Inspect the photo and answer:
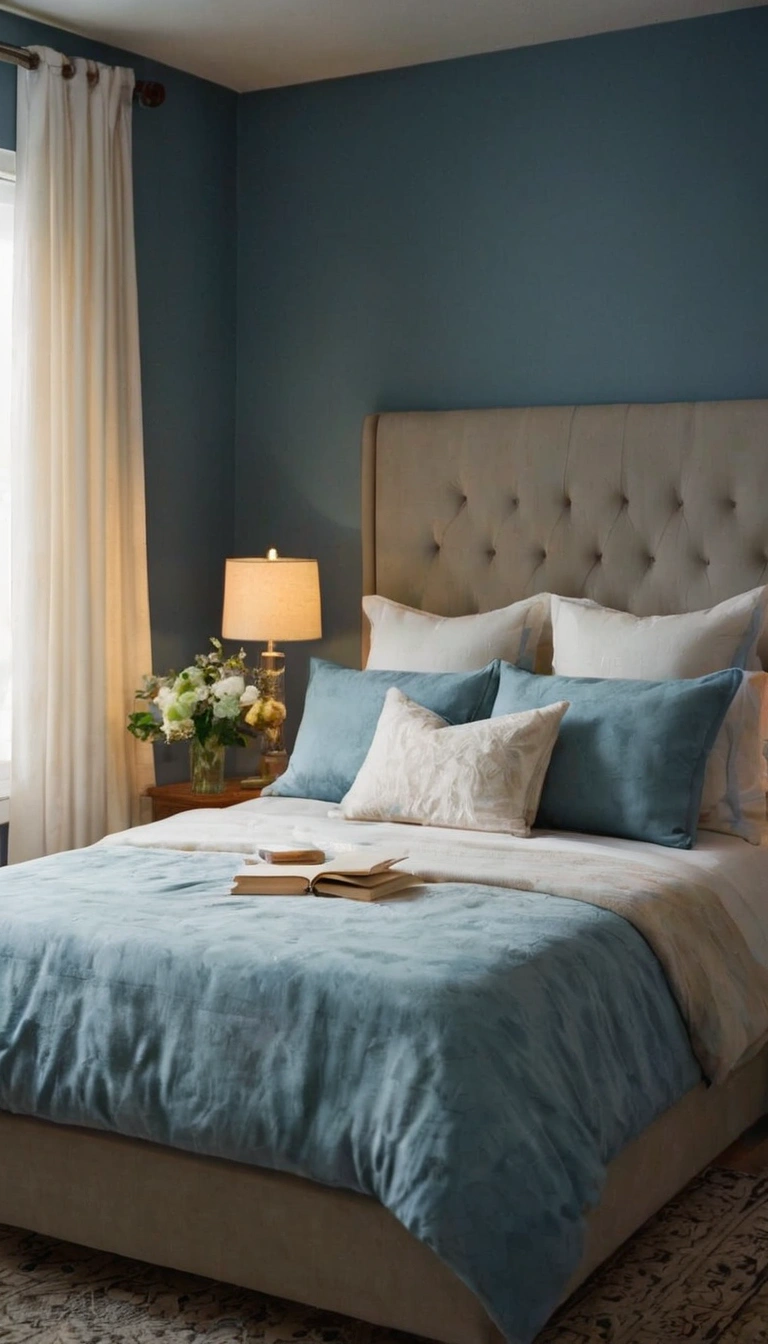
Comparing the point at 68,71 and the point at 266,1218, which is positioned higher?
the point at 68,71

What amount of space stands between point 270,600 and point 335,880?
1695 millimetres

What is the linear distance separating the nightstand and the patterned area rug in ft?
5.51

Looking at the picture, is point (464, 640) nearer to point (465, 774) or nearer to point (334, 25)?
point (465, 774)

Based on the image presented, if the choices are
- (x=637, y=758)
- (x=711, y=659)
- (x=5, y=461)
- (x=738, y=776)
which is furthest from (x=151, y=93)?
(x=738, y=776)

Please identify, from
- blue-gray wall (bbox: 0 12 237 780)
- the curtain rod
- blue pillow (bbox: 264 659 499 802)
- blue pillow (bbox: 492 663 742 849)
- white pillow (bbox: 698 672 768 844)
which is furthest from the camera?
blue-gray wall (bbox: 0 12 237 780)

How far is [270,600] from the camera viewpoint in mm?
4629

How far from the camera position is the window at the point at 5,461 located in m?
4.36

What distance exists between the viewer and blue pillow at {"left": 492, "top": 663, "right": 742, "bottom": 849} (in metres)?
3.56

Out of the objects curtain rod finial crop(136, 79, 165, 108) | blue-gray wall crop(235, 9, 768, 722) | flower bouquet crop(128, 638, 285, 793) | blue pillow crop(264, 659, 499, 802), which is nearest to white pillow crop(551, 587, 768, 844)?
blue pillow crop(264, 659, 499, 802)

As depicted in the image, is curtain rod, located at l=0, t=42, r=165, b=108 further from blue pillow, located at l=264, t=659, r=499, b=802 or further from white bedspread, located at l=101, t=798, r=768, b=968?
white bedspread, located at l=101, t=798, r=768, b=968

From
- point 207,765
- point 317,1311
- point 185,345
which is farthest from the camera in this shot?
point 185,345

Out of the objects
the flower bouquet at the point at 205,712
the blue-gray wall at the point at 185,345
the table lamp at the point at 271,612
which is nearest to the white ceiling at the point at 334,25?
the blue-gray wall at the point at 185,345

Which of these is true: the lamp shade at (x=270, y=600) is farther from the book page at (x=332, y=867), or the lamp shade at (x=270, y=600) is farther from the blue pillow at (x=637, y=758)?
the book page at (x=332, y=867)

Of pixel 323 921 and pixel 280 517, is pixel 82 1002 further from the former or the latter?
Result: pixel 280 517
